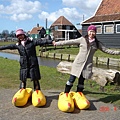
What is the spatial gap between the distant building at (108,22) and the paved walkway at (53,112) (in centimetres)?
2214

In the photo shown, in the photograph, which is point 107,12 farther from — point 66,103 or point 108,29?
point 66,103

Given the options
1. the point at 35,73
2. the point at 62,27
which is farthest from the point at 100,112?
the point at 62,27

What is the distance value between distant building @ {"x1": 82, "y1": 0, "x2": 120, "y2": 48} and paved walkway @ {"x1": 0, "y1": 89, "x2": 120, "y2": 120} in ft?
72.6

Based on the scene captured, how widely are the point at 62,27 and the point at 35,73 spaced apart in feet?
180

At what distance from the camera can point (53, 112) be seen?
5.42m

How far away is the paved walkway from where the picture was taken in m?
5.08

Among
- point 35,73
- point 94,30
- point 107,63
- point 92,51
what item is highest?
point 94,30

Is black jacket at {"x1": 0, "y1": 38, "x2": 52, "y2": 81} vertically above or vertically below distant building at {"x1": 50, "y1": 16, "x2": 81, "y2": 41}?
below

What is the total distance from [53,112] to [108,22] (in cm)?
2387

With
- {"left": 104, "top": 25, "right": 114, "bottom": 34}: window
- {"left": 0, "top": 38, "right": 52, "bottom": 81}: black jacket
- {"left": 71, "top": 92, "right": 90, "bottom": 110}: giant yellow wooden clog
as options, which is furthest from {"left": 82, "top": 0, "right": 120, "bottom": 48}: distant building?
{"left": 71, "top": 92, "right": 90, "bottom": 110}: giant yellow wooden clog

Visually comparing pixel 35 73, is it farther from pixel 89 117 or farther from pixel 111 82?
pixel 111 82

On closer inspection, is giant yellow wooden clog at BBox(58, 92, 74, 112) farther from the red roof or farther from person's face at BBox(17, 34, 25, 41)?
the red roof

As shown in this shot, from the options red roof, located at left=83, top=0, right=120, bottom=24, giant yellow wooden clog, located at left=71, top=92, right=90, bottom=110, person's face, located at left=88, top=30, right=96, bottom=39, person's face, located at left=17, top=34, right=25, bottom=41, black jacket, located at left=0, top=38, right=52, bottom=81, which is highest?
red roof, located at left=83, top=0, right=120, bottom=24

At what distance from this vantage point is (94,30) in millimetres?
5734
